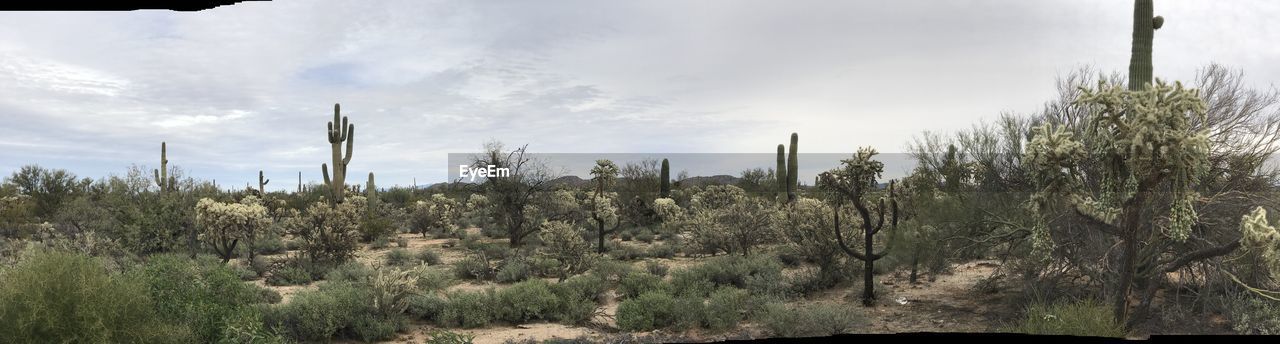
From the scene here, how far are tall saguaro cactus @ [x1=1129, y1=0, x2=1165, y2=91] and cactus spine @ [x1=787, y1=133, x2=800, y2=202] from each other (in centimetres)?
1408

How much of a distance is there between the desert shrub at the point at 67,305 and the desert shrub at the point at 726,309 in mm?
6441

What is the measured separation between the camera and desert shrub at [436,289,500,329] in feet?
33.6

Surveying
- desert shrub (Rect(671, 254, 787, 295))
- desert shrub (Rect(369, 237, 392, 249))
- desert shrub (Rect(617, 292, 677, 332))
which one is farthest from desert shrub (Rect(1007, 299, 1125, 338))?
desert shrub (Rect(369, 237, 392, 249))

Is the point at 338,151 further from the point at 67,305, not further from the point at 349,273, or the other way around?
the point at 67,305

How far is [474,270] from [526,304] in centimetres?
433

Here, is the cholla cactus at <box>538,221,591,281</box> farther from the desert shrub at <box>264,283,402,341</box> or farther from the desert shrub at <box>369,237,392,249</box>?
the desert shrub at <box>369,237,392,249</box>

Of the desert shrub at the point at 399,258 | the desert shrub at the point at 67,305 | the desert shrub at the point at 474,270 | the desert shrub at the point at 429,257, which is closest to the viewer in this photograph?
the desert shrub at the point at 67,305

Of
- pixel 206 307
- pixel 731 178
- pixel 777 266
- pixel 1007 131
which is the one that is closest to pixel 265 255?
pixel 206 307

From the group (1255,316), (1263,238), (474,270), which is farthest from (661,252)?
(1263,238)

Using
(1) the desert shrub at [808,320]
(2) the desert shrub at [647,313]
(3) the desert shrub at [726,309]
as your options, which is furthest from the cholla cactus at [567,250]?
(1) the desert shrub at [808,320]

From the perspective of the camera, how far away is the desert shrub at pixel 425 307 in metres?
10.6

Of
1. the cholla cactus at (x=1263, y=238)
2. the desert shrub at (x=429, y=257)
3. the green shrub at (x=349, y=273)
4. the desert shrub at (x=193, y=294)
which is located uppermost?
the cholla cactus at (x=1263, y=238)

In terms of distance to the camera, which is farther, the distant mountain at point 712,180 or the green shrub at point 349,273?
the distant mountain at point 712,180

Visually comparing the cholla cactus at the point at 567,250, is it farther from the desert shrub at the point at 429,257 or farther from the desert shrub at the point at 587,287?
the desert shrub at the point at 429,257
